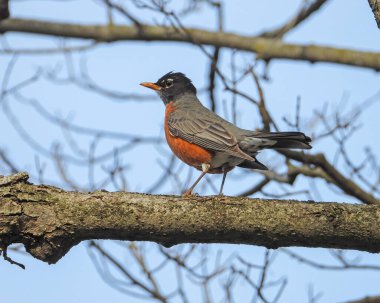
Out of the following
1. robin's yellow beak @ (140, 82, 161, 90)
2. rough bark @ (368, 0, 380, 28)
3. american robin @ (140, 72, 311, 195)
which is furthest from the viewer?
robin's yellow beak @ (140, 82, 161, 90)

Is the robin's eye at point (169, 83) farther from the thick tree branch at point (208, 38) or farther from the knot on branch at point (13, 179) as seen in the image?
the knot on branch at point (13, 179)

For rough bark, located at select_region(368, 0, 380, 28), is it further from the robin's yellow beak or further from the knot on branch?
the robin's yellow beak

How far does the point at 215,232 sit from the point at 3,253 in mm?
1151

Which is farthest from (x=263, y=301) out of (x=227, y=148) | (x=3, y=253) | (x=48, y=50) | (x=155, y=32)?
(x=48, y=50)

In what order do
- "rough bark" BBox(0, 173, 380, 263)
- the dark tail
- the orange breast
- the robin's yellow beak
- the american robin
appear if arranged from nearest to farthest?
"rough bark" BBox(0, 173, 380, 263) < the dark tail < the american robin < the orange breast < the robin's yellow beak

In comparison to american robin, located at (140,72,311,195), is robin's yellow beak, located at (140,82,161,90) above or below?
above

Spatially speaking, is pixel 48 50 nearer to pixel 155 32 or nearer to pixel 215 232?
pixel 155 32

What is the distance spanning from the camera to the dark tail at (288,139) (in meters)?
5.30

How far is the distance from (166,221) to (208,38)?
3.58m

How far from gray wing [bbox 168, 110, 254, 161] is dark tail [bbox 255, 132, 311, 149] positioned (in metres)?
0.26

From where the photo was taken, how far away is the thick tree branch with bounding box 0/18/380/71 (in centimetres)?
572

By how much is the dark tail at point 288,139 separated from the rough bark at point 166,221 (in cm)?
178

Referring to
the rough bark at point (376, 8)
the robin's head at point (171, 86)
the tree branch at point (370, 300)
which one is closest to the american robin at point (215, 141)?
the robin's head at point (171, 86)

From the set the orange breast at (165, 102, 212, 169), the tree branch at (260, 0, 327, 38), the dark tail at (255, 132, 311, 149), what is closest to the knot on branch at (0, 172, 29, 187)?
the dark tail at (255, 132, 311, 149)
